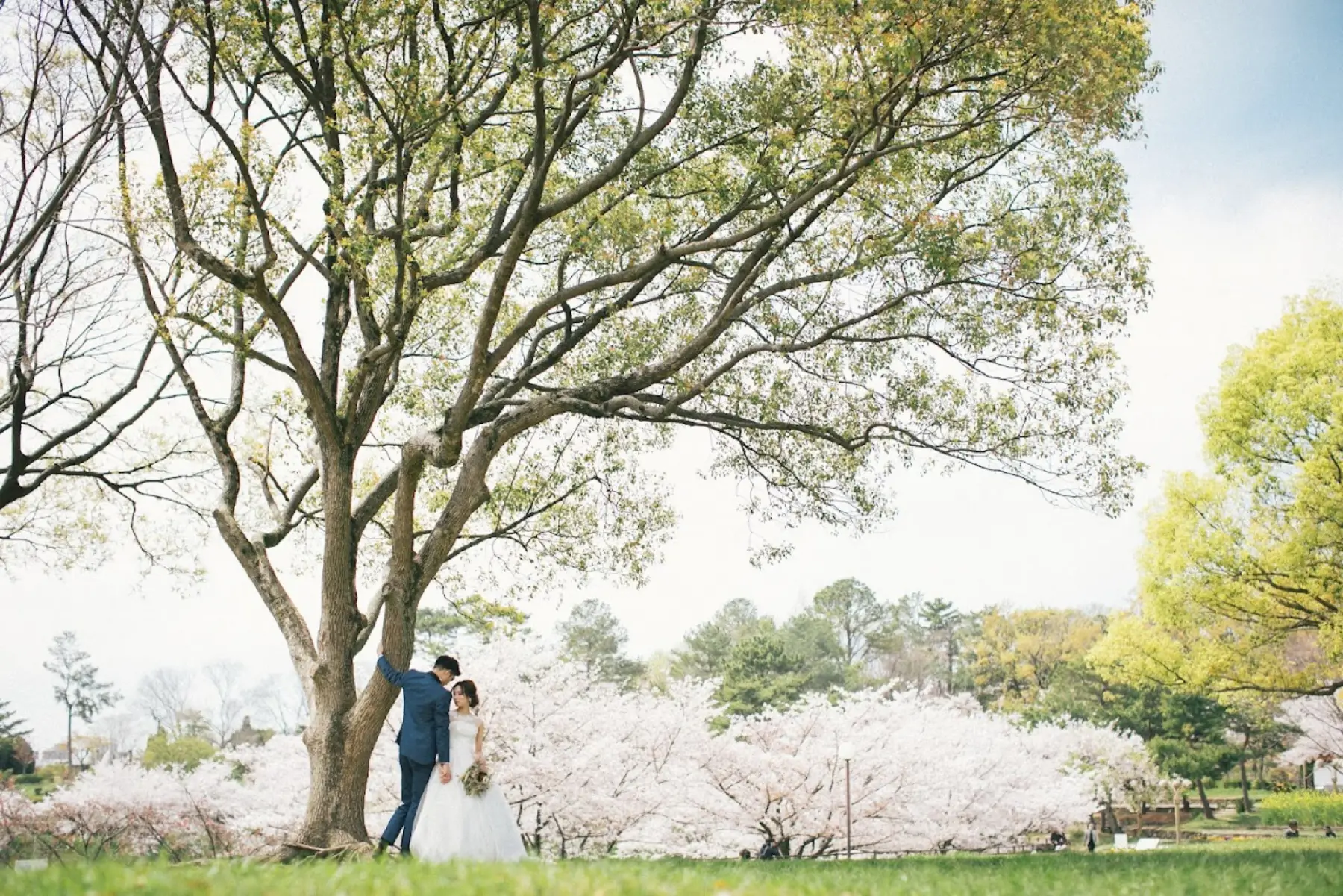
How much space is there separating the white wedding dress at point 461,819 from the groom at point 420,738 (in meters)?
0.09

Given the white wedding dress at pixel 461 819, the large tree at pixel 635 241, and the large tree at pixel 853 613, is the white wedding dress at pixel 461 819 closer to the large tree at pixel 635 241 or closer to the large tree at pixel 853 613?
the large tree at pixel 635 241

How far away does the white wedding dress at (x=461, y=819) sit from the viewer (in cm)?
688

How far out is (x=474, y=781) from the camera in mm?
7020

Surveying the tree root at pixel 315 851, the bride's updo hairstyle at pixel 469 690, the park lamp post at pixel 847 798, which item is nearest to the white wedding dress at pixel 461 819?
the bride's updo hairstyle at pixel 469 690

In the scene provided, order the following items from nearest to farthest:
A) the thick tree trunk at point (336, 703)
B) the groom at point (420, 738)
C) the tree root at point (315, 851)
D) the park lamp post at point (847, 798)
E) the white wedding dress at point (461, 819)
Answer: the white wedding dress at point (461, 819)
the groom at point (420, 738)
the tree root at point (315, 851)
the thick tree trunk at point (336, 703)
the park lamp post at point (847, 798)

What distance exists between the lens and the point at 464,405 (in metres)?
8.75

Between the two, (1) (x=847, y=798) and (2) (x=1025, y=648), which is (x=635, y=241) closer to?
(1) (x=847, y=798)

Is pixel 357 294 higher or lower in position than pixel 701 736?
higher

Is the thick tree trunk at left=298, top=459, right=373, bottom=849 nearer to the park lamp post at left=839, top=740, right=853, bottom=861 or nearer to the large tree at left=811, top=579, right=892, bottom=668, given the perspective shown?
the park lamp post at left=839, top=740, right=853, bottom=861

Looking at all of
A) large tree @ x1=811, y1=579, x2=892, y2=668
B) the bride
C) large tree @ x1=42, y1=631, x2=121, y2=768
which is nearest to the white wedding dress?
the bride

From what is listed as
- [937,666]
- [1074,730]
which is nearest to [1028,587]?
[937,666]

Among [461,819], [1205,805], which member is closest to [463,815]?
[461,819]

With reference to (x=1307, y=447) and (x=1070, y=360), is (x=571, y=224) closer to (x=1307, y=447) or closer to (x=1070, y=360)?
(x=1070, y=360)

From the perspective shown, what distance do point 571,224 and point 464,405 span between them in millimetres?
2879
